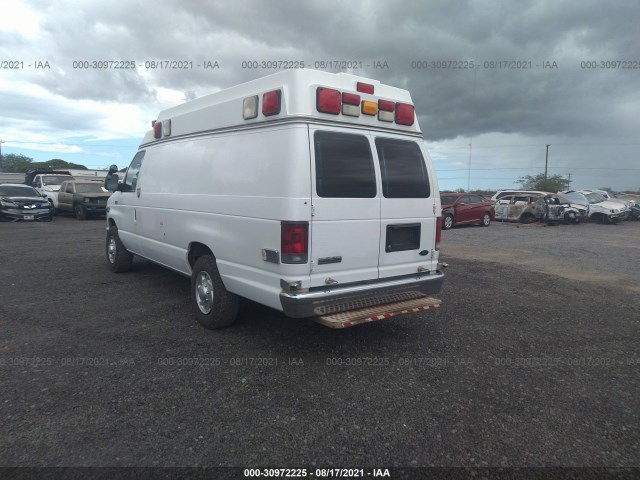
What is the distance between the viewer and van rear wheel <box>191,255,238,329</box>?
4953 mm

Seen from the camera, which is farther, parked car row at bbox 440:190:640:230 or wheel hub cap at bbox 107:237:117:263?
parked car row at bbox 440:190:640:230

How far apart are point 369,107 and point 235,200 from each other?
1.73 meters

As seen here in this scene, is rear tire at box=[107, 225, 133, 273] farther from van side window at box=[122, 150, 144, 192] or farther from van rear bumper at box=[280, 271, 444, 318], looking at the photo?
van rear bumper at box=[280, 271, 444, 318]

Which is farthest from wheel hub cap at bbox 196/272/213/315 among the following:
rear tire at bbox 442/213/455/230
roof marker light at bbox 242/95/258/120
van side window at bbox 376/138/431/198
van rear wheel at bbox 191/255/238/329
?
rear tire at bbox 442/213/455/230

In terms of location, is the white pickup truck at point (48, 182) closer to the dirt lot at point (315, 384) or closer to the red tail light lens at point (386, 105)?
the dirt lot at point (315, 384)

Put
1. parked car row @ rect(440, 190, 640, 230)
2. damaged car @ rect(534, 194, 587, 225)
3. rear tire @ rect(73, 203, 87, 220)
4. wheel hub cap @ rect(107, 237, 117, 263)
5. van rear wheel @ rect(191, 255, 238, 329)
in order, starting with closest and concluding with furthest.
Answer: van rear wheel @ rect(191, 255, 238, 329) → wheel hub cap @ rect(107, 237, 117, 263) → parked car row @ rect(440, 190, 640, 230) → rear tire @ rect(73, 203, 87, 220) → damaged car @ rect(534, 194, 587, 225)

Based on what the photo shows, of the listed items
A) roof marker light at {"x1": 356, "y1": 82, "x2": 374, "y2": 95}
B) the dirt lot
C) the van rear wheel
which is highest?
roof marker light at {"x1": 356, "y1": 82, "x2": 374, "y2": 95}

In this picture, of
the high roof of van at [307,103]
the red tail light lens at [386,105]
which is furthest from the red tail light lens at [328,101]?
the red tail light lens at [386,105]

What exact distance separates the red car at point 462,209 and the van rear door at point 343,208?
14.6 m

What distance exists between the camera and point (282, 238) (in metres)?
3.99

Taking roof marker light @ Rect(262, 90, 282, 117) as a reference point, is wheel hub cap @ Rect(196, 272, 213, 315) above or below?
below

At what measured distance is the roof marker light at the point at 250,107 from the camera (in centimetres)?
449

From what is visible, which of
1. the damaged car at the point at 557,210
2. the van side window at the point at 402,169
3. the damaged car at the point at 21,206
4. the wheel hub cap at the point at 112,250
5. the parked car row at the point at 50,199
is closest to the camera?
the van side window at the point at 402,169

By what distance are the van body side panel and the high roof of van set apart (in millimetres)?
184
